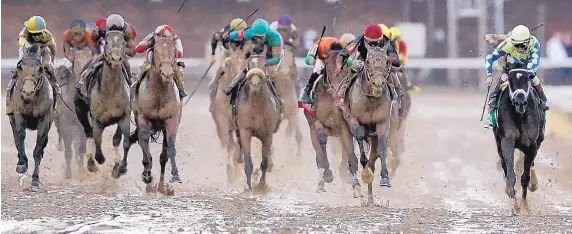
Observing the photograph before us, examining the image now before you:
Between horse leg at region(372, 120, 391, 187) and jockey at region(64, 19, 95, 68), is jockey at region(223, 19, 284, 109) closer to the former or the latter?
horse leg at region(372, 120, 391, 187)

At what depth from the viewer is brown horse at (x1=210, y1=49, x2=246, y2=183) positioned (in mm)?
15961

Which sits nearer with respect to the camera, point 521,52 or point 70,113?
point 521,52

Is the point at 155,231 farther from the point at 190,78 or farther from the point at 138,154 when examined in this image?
the point at 190,78

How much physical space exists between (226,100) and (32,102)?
8.67ft

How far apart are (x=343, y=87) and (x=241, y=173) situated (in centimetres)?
267

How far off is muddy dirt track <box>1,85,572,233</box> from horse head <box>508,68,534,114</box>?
3.36 feet

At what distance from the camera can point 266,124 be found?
46.5ft

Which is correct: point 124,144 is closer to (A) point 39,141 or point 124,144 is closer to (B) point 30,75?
(A) point 39,141

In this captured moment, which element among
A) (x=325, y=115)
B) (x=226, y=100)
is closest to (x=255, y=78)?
(x=325, y=115)

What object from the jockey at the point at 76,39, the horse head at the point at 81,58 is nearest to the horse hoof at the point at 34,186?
the horse head at the point at 81,58

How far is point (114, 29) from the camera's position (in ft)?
44.1

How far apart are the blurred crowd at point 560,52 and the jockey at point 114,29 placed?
1506cm

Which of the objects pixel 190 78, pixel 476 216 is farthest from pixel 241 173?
pixel 190 78

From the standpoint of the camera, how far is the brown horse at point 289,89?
17.6m
